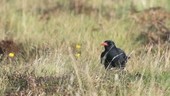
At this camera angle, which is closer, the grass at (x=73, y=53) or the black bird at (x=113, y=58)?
the grass at (x=73, y=53)

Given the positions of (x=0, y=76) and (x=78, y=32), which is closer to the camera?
(x=0, y=76)

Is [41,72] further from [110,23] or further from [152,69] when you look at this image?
[110,23]

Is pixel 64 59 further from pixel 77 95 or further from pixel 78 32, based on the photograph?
pixel 78 32

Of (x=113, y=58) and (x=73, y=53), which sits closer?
(x=113, y=58)

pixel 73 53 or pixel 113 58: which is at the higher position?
pixel 113 58

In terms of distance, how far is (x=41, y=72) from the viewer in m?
6.34

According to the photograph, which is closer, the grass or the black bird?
the grass

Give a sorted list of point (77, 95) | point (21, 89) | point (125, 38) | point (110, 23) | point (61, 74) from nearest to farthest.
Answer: point (77, 95), point (21, 89), point (61, 74), point (125, 38), point (110, 23)

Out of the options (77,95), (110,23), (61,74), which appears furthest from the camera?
(110,23)

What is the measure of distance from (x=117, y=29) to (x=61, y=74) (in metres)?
A: 4.12

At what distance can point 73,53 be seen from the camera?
8.23 m

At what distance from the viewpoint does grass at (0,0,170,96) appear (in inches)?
223

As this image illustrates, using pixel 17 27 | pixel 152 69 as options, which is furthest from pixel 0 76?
pixel 17 27

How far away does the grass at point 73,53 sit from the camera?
5.67 metres
